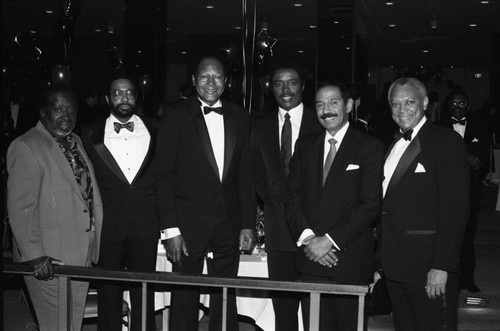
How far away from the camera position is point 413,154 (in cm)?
351

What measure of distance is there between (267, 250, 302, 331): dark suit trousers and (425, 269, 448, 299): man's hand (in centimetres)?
95

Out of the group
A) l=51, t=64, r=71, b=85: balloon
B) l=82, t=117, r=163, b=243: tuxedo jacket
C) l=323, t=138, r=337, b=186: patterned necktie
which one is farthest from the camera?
l=51, t=64, r=71, b=85: balloon

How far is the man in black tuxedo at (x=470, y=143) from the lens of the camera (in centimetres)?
589

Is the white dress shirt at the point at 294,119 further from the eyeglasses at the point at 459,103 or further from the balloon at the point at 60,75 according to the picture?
the balloon at the point at 60,75

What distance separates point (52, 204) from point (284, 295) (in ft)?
4.68

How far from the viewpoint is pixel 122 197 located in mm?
4219

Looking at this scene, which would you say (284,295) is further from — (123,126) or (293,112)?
(123,126)

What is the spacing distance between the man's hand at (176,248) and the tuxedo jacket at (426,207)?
1.11 m

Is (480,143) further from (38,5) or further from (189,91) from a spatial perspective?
(38,5)

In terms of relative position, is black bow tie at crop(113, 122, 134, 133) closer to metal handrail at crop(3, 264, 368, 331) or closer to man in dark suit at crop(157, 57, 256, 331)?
man in dark suit at crop(157, 57, 256, 331)

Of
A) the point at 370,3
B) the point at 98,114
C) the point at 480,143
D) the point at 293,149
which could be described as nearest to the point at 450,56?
the point at 370,3

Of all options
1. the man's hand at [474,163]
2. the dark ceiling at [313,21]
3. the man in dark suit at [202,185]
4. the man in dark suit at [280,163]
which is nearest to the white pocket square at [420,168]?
the man in dark suit at [280,163]

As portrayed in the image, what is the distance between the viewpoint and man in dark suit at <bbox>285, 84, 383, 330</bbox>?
3.64 m

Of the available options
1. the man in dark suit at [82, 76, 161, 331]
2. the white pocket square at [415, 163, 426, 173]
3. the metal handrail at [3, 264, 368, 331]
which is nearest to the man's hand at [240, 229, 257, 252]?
the man in dark suit at [82, 76, 161, 331]
